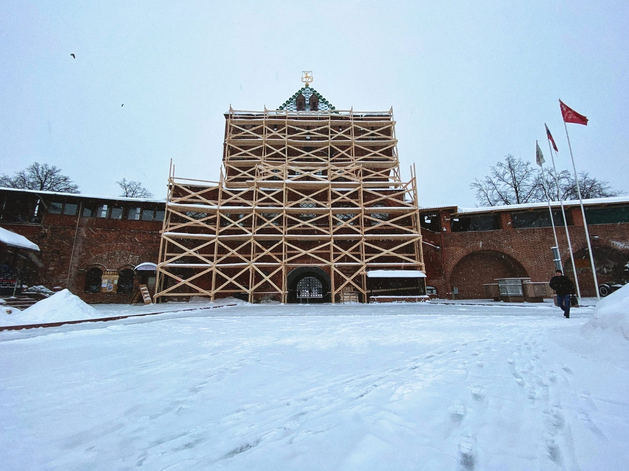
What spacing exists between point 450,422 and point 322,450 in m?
0.88

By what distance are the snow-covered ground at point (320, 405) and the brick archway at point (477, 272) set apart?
652 inches

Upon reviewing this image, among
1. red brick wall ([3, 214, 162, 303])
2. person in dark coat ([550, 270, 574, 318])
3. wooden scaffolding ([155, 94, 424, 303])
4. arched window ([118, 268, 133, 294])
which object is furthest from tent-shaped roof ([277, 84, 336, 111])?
person in dark coat ([550, 270, 574, 318])

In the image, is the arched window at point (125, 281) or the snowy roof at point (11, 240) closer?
the snowy roof at point (11, 240)

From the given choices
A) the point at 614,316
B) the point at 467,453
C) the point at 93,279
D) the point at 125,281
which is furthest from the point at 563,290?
the point at 93,279

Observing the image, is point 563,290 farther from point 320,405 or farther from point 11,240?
point 11,240

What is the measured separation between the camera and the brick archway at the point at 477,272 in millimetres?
19625

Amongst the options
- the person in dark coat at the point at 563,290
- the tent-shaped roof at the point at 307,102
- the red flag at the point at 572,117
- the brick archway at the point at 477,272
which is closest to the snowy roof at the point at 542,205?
the brick archway at the point at 477,272

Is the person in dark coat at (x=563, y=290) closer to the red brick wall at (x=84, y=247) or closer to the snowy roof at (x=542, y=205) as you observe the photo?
the snowy roof at (x=542, y=205)

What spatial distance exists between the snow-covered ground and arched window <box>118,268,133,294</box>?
1540cm

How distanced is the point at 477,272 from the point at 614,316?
1727cm

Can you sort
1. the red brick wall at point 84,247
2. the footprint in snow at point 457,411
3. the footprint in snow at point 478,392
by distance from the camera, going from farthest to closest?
the red brick wall at point 84,247, the footprint in snow at point 478,392, the footprint in snow at point 457,411

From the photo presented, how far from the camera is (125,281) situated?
18.1 metres

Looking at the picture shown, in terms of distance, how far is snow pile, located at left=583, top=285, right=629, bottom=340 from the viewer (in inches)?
145

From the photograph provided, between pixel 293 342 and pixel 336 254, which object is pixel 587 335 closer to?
pixel 293 342
